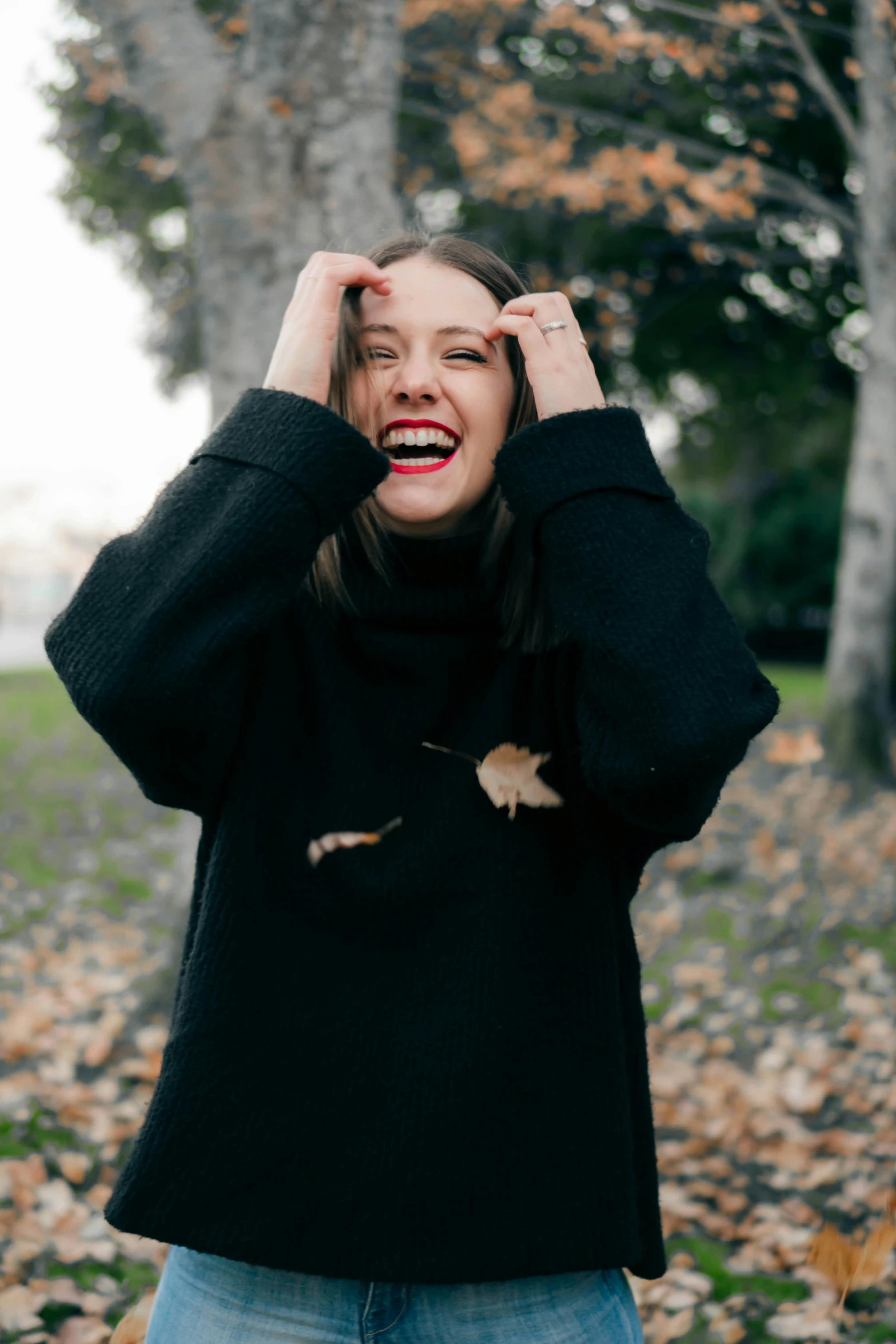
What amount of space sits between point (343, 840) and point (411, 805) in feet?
0.37

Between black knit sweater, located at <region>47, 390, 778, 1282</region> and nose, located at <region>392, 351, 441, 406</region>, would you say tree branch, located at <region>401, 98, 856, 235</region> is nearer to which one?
nose, located at <region>392, 351, 441, 406</region>

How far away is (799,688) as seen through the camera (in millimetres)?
15023

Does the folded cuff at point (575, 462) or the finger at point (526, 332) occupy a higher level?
the finger at point (526, 332)

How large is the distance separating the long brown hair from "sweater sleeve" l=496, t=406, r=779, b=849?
0.36ft

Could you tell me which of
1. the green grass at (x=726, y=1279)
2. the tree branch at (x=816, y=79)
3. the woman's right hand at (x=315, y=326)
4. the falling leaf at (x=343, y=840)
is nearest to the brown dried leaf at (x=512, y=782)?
the falling leaf at (x=343, y=840)

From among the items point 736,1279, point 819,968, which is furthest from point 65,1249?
point 819,968

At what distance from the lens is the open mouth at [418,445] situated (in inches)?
68.4

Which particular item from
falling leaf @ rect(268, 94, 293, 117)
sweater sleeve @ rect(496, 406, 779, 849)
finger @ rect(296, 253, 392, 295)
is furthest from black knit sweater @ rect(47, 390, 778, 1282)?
falling leaf @ rect(268, 94, 293, 117)

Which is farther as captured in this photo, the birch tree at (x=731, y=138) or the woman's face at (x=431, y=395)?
the birch tree at (x=731, y=138)

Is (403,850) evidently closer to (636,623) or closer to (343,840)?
(343,840)

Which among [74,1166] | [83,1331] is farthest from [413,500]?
[74,1166]

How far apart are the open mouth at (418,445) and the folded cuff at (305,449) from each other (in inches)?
4.5

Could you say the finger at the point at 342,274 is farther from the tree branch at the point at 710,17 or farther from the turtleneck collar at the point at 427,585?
the tree branch at the point at 710,17

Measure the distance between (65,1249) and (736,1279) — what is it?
1.83m
